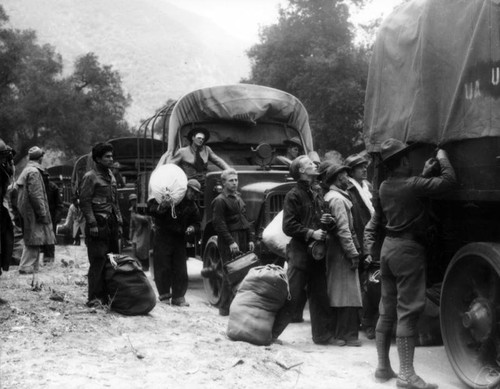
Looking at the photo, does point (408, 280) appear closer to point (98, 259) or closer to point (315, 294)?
point (315, 294)

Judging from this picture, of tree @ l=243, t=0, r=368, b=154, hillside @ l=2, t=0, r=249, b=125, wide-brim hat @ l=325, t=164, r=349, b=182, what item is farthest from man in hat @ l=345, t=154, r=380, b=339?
hillside @ l=2, t=0, r=249, b=125

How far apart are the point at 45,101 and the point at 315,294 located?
42325 millimetres

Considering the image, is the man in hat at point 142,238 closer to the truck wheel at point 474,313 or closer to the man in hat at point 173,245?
the man in hat at point 173,245

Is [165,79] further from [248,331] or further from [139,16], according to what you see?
[248,331]

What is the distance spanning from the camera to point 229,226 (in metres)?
8.40

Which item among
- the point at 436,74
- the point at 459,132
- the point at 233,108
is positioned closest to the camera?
the point at 459,132

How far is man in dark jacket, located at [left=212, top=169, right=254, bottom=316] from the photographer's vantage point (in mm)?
8211

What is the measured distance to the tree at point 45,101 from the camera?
44344 mm

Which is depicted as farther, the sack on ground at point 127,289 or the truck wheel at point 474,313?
the sack on ground at point 127,289

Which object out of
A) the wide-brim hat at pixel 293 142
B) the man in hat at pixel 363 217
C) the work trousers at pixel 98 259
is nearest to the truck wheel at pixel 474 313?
the man in hat at pixel 363 217

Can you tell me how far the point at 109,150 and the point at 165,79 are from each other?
132m

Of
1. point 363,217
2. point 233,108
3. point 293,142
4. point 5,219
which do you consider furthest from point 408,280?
point 233,108

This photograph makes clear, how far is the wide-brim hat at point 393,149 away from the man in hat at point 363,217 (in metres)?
1.77

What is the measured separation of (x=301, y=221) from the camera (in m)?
6.73
